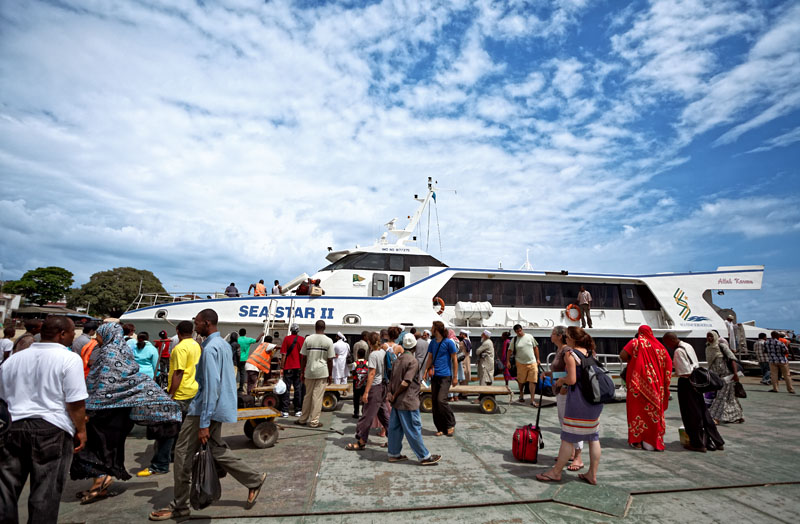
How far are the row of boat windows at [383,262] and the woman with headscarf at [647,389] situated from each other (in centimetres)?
905

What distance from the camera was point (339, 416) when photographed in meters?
7.56

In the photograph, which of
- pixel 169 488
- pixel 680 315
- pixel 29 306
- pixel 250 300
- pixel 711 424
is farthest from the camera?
pixel 29 306

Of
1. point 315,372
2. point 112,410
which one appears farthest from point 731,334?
point 112,410

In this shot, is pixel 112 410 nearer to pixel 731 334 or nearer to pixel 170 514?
pixel 170 514

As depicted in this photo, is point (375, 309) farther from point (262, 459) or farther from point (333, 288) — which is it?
point (262, 459)

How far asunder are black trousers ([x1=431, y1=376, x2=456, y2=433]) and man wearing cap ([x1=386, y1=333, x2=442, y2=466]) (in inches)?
40.9

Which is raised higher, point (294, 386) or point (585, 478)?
point (294, 386)

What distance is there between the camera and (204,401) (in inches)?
132

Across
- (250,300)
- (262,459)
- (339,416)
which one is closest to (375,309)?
(250,300)

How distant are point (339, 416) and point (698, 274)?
14517 millimetres

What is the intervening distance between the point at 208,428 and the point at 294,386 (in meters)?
4.20

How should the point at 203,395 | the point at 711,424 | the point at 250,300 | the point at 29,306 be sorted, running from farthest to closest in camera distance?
the point at 29,306, the point at 250,300, the point at 711,424, the point at 203,395

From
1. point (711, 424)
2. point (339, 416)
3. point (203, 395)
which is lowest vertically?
point (339, 416)

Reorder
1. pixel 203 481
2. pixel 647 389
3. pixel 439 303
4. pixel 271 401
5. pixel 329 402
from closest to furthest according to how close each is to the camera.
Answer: pixel 203 481 → pixel 647 389 → pixel 271 401 → pixel 329 402 → pixel 439 303
